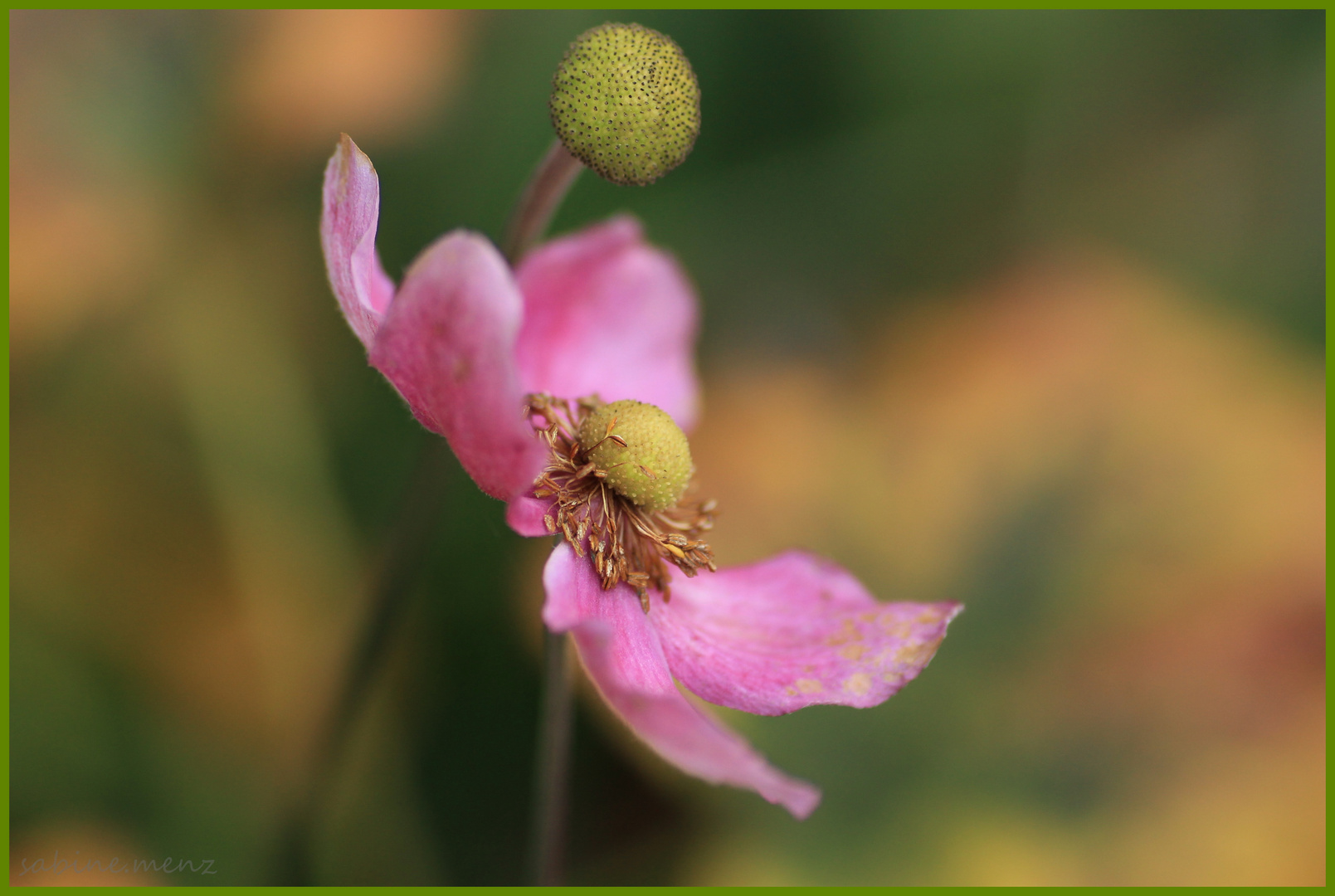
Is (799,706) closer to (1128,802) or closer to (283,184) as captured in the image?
(1128,802)

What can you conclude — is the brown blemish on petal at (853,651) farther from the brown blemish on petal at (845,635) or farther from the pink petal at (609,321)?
the pink petal at (609,321)

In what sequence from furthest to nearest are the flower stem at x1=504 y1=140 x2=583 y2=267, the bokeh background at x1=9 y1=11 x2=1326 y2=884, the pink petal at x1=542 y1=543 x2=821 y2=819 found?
the bokeh background at x1=9 y1=11 x2=1326 y2=884 < the flower stem at x1=504 y1=140 x2=583 y2=267 < the pink petal at x1=542 y1=543 x2=821 y2=819

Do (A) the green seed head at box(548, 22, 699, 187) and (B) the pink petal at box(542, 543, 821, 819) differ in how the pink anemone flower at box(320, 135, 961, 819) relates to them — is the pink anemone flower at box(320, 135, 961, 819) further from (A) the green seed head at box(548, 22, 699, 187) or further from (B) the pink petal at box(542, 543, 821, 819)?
(A) the green seed head at box(548, 22, 699, 187)

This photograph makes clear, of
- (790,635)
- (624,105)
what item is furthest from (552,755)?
(624,105)

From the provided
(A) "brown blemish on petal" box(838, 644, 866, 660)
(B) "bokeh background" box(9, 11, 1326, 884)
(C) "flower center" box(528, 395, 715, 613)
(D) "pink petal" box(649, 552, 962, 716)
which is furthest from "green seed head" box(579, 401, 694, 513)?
(B) "bokeh background" box(9, 11, 1326, 884)

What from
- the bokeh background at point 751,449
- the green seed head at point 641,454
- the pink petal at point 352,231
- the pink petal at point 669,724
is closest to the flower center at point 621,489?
the green seed head at point 641,454

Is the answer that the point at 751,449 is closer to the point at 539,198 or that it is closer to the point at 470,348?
the point at 539,198
